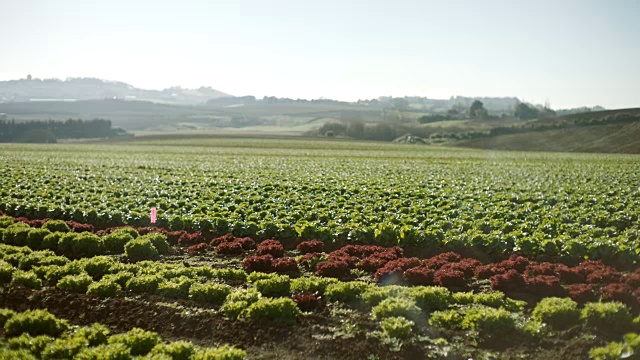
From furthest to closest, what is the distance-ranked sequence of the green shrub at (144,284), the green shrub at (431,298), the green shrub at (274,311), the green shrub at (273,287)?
the green shrub at (144,284), the green shrub at (273,287), the green shrub at (431,298), the green shrub at (274,311)

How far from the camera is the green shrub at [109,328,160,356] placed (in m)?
8.20

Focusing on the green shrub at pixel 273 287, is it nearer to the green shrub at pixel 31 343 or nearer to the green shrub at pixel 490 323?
the green shrub at pixel 490 323

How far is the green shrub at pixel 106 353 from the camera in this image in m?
7.75

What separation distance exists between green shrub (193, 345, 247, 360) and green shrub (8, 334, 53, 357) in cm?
254

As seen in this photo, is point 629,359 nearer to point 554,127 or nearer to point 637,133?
point 637,133

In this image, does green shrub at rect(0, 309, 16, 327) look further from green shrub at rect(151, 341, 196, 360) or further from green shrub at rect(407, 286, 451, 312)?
green shrub at rect(407, 286, 451, 312)

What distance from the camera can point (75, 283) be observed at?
11406 millimetres

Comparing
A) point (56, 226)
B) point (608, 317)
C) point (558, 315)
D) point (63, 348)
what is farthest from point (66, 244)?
point (608, 317)

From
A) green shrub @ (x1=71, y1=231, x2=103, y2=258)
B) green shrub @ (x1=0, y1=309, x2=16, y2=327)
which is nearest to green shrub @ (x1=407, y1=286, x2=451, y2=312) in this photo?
green shrub @ (x1=0, y1=309, x2=16, y2=327)

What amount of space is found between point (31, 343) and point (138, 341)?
1.70 metres

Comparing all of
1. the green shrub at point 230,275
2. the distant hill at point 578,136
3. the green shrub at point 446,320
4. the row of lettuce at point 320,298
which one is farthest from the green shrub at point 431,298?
the distant hill at point 578,136

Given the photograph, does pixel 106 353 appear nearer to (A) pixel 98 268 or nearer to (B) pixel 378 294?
(B) pixel 378 294

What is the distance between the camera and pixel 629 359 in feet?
23.3

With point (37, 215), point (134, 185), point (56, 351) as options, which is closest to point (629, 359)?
point (56, 351)
